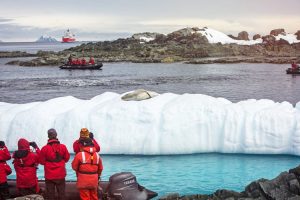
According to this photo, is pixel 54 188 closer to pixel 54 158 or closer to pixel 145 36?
pixel 54 158

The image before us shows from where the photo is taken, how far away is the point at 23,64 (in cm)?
7200

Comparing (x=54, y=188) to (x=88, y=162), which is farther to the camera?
→ (x=54, y=188)

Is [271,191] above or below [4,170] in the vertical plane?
below

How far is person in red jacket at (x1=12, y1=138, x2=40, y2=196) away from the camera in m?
7.86

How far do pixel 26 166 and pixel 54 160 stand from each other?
70 centimetres

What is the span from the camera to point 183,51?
3295 inches

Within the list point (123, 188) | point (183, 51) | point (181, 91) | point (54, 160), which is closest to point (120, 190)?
point (123, 188)

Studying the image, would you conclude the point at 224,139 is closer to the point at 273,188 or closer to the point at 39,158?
the point at 273,188

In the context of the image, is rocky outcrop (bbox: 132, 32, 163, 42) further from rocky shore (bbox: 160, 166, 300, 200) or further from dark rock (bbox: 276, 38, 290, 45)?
rocky shore (bbox: 160, 166, 300, 200)

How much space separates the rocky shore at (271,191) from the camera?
8758mm

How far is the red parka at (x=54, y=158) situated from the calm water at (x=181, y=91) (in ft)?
13.1

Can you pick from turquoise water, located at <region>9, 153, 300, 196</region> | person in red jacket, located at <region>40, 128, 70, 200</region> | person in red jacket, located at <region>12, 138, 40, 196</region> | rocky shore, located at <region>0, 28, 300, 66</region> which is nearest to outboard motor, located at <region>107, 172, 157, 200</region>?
person in red jacket, located at <region>40, 128, 70, 200</region>

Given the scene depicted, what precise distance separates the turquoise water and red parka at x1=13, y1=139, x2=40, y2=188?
3880 mm

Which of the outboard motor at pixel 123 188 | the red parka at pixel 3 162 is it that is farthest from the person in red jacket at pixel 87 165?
the red parka at pixel 3 162
